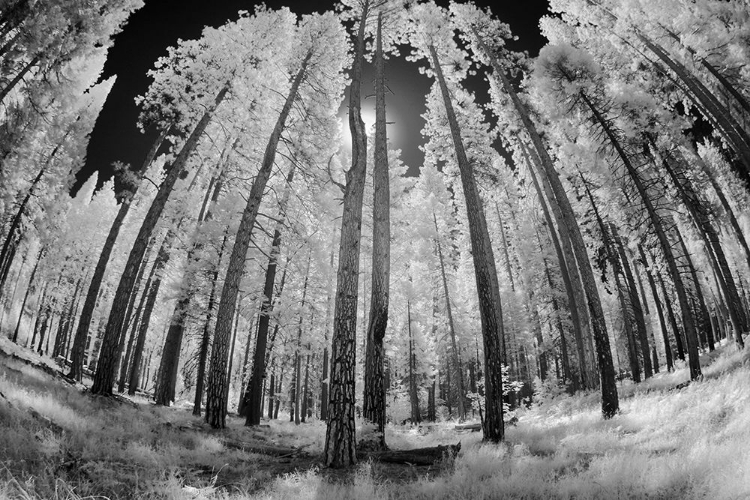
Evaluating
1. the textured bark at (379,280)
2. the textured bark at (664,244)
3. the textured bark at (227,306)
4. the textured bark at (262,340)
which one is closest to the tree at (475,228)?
the textured bark at (379,280)

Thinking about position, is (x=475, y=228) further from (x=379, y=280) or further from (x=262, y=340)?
(x=262, y=340)

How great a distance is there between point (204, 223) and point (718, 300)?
34.5 meters

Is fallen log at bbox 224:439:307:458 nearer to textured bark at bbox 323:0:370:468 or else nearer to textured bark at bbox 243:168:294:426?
textured bark at bbox 323:0:370:468

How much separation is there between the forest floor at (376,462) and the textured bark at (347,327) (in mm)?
404

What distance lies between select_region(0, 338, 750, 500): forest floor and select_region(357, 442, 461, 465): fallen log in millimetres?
240

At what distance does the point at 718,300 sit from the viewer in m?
25.9

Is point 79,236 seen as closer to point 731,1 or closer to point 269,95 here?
point 269,95

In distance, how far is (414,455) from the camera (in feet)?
21.7

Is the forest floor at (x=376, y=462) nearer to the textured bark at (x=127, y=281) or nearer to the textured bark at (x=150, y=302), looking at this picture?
the textured bark at (x=127, y=281)

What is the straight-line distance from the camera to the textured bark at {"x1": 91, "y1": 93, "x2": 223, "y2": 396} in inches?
406

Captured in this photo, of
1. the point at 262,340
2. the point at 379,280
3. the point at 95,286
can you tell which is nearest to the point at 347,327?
the point at 379,280

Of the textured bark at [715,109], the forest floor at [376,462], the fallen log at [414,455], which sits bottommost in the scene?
the fallen log at [414,455]

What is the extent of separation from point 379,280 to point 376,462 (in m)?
3.70

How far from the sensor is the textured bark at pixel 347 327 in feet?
19.7
